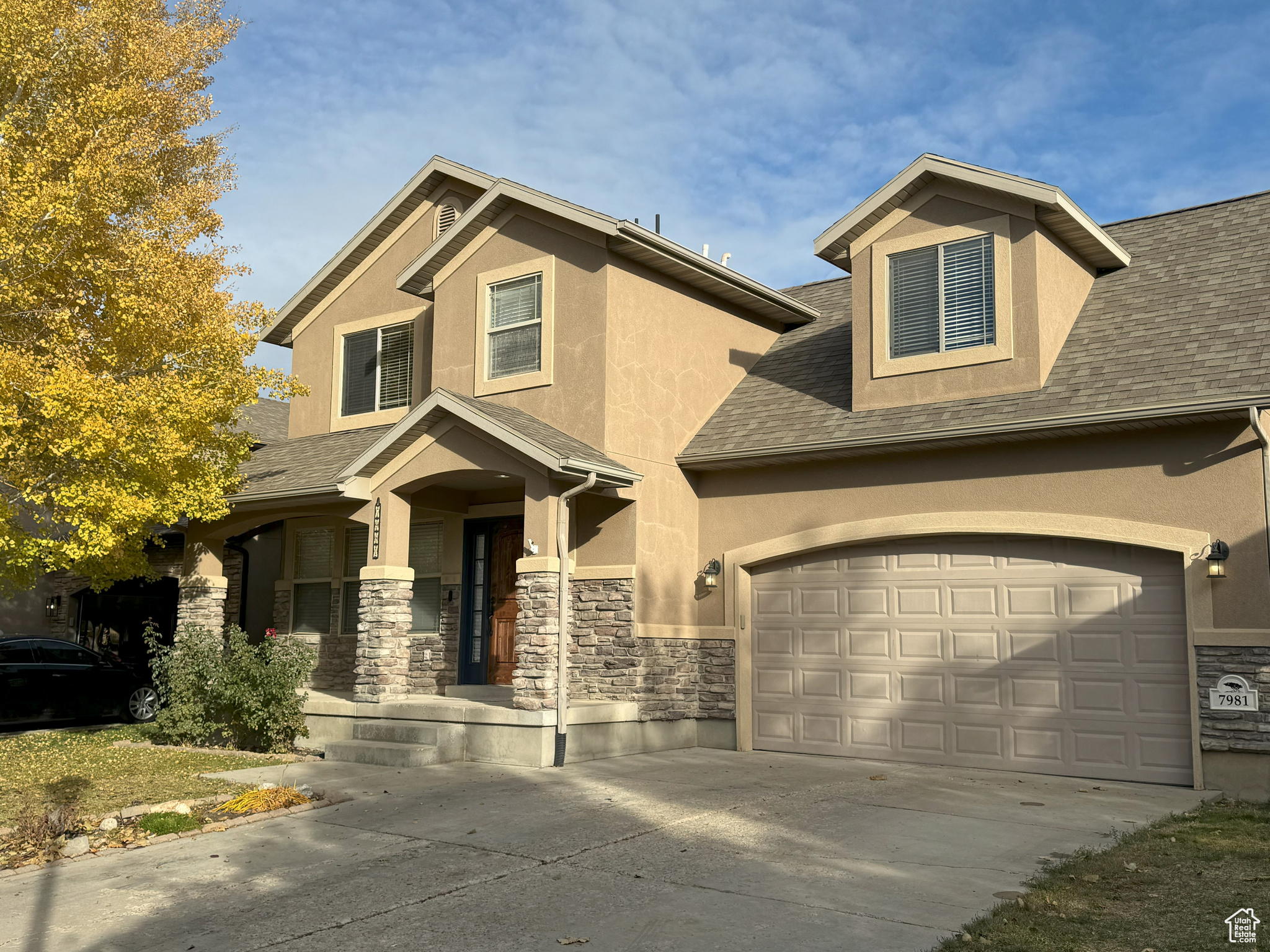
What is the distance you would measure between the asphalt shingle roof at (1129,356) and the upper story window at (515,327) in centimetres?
244

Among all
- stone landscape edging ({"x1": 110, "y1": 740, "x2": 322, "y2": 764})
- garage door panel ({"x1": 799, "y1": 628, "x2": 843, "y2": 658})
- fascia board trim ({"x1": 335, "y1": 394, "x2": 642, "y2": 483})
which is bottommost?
stone landscape edging ({"x1": 110, "y1": 740, "x2": 322, "y2": 764})

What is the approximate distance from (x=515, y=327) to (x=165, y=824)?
25.3 ft

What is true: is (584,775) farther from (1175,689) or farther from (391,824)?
(1175,689)

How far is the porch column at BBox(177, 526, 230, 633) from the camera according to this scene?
15641mm

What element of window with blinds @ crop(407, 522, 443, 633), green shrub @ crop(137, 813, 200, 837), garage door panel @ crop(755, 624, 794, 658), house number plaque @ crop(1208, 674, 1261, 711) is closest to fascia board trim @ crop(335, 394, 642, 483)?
window with blinds @ crop(407, 522, 443, 633)

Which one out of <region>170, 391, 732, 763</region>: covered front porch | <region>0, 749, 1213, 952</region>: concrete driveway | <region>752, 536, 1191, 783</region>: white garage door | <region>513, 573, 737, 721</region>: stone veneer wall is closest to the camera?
<region>0, 749, 1213, 952</region>: concrete driveway

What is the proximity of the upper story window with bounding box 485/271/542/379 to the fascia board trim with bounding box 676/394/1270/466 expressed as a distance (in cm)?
241

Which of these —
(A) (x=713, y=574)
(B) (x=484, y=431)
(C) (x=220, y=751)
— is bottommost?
(C) (x=220, y=751)

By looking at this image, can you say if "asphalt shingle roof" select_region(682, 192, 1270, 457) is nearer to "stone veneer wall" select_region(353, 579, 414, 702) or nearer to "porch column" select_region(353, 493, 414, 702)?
"porch column" select_region(353, 493, 414, 702)

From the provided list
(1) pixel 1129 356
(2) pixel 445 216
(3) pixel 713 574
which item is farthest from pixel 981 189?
(2) pixel 445 216

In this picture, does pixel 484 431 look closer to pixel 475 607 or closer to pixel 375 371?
pixel 475 607

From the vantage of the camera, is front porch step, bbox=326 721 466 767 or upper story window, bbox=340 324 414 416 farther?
upper story window, bbox=340 324 414 416

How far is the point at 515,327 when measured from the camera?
14000mm

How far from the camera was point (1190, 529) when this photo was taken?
33.0ft
